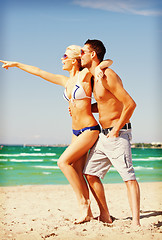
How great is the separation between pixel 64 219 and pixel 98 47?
8.78ft

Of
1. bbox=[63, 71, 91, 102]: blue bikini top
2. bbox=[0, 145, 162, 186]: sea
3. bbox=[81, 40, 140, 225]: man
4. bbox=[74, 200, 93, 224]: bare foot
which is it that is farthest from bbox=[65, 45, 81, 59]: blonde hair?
bbox=[0, 145, 162, 186]: sea

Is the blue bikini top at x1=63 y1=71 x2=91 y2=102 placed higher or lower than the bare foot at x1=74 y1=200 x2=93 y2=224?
higher

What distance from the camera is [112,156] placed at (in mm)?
4426

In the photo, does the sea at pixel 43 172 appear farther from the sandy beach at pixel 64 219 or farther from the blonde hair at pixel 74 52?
the blonde hair at pixel 74 52

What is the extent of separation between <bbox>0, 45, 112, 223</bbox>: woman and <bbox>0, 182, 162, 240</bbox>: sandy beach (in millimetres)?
348

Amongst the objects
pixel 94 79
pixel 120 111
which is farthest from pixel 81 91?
pixel 120 111

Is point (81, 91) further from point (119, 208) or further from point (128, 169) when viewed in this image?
point (119, 208)

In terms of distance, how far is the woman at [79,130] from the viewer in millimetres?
4500

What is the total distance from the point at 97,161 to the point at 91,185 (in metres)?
0.36

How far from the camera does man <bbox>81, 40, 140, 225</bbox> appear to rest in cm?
429

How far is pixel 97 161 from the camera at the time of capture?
15.0 ft

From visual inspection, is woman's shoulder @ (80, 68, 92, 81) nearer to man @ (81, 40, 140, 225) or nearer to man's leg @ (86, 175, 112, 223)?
man @ (81, 40, 140, 225)

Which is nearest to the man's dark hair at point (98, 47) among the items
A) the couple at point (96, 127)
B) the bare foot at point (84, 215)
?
the couple at point (96, 127)


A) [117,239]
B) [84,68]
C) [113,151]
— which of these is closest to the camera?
[117,239]
